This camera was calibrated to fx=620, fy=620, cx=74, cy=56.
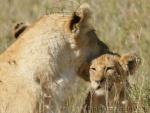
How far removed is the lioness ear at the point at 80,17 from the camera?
4.37 m

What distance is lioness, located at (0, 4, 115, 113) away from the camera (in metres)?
4.24

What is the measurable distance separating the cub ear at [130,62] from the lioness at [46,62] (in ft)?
0.98

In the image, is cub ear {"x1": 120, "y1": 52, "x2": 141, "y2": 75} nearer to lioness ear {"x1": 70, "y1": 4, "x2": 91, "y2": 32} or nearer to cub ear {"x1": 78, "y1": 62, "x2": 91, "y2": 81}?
cub ear {"x1": 78, "y1": 62, "x2": 91, "y2": 81}

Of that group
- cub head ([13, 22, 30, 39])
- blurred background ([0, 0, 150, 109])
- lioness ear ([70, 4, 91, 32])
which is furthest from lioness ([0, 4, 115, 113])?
blurred background ([0, 0, 150, 109])

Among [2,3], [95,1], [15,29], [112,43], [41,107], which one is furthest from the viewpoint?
[2,3]

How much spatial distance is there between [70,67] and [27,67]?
1.04 ft

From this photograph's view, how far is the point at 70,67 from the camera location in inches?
173

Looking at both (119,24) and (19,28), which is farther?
(119,24)

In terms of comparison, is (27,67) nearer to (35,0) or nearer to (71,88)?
(71,88)

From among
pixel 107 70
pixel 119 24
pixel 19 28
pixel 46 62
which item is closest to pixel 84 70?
pixel 107 70

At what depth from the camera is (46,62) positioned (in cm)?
429

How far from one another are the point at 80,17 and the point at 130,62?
554 millimetres

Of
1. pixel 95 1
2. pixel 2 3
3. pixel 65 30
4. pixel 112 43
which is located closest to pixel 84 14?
pixel 65 30

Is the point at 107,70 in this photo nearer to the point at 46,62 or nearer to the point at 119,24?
the point at 46,62
